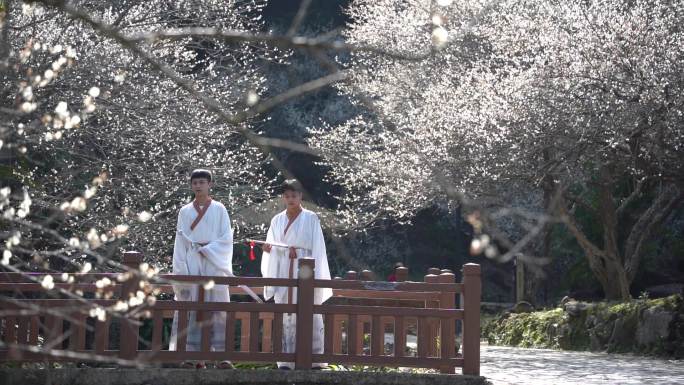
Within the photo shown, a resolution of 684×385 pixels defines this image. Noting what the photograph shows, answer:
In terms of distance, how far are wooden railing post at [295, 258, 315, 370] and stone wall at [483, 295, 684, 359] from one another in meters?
7.65

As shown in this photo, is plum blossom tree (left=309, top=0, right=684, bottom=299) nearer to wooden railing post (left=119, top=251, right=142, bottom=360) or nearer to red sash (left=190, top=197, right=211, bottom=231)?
red sash (left=190, top=197, right=211, bottom=231)

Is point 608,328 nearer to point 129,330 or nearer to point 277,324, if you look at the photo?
point 277,324

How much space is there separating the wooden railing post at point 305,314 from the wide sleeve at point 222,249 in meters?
1.17

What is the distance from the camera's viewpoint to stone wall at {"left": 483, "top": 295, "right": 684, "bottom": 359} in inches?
628

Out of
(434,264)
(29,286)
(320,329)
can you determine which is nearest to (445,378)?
(320,329)

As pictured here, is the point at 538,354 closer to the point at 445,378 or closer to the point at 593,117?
the point at 593,117

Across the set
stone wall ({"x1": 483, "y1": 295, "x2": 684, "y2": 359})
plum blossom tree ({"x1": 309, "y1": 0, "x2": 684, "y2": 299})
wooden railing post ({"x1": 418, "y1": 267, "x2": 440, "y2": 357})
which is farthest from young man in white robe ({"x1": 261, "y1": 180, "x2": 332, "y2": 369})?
stone wall ({"x1": 483, "y1": 295, "x2": 684, "y2": 359})

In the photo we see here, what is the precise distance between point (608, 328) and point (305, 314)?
358 inches

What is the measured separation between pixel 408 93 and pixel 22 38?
12.9m

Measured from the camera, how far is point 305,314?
9.93 metres

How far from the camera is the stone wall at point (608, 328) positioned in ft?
52.4

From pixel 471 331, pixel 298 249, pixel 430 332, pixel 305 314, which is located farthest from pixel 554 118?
pixel 305 314

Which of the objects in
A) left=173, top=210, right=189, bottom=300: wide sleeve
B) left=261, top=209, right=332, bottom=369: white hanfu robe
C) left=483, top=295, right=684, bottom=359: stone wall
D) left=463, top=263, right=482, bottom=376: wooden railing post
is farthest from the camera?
left=483, top=295, right=684, bottom=359: stone wall

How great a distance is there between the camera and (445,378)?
9953 millimetres
